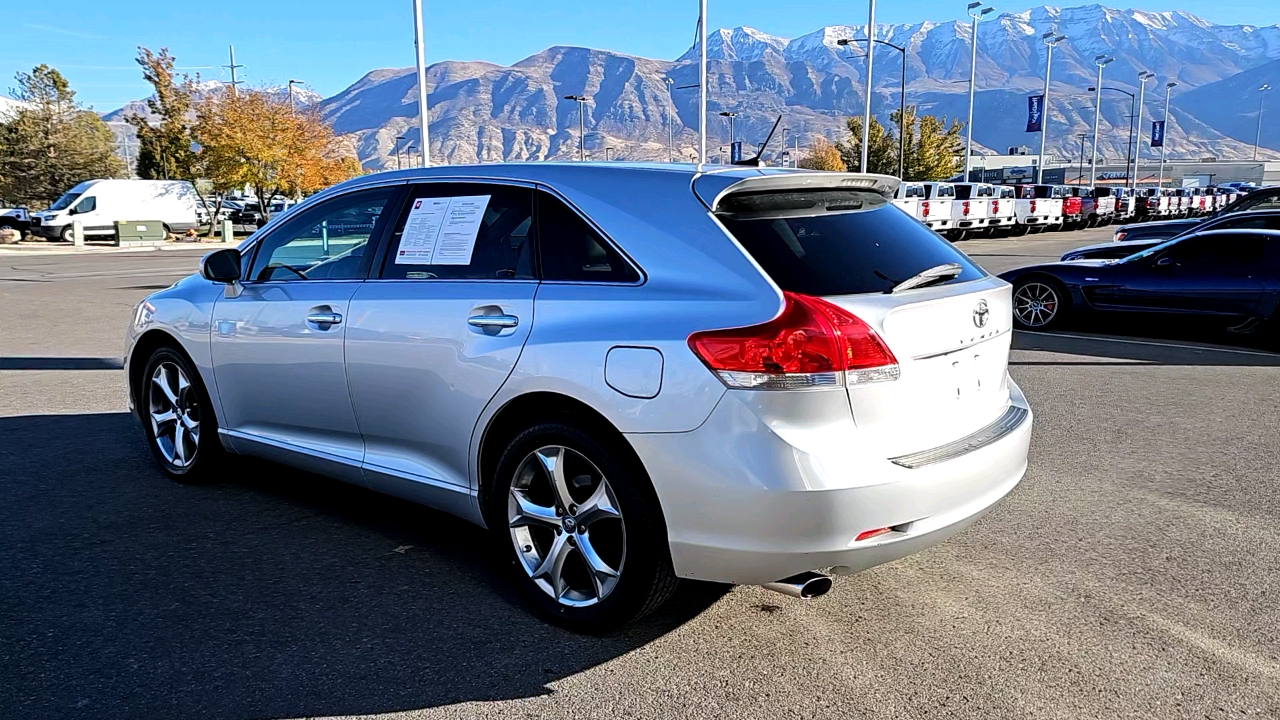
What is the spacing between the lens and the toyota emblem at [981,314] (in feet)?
11.9

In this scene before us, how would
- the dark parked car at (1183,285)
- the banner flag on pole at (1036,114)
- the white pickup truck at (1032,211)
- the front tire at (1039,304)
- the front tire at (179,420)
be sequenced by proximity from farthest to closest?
the banner flag on pole at (1036,114) → the white pickup truck at (1032,211) → the front tire at (1039,304) → the dark parked car at (1183,285) → the front tire at (179,420)

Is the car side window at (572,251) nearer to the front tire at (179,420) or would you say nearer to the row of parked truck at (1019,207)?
the front tire at (179,420)

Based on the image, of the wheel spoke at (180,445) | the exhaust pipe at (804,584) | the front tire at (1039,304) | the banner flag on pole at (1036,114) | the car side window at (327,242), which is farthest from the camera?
the banner flag on pole at (1036,114)

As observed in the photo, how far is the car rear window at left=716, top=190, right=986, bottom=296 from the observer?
11.1 ft

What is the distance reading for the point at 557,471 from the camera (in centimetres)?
361

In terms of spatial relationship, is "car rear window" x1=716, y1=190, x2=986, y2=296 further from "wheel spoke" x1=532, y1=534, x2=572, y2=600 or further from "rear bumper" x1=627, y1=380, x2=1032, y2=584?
"wheel spoke" x1=532, y1=534, x2=572, y2=600

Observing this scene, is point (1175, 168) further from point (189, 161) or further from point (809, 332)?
point (809, 332)

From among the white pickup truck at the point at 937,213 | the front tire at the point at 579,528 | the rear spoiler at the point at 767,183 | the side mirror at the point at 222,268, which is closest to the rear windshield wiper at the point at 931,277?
the rear spoiler at the point at 767,183

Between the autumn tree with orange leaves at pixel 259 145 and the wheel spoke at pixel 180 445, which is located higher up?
the autumn tree with orange leaves at pixel 259 145

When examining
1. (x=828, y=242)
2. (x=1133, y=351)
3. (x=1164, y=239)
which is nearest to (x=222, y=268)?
(x=828, y=242)

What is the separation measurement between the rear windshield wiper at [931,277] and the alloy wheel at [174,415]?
372 centimetres

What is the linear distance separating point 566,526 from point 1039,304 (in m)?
9.74

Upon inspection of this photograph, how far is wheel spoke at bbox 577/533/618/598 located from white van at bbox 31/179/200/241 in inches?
1646

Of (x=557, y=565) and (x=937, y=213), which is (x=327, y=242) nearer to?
(x=557, y=565)
